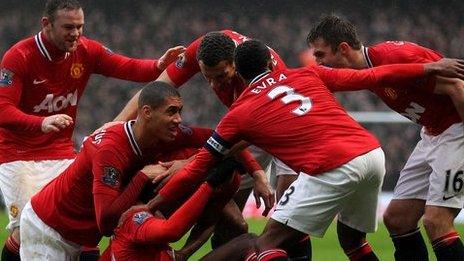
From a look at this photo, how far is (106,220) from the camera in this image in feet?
26.9

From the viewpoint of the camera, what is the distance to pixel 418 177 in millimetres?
9242

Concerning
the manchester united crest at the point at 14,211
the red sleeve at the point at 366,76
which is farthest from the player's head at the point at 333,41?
the manchester united crest at the point at 14,211

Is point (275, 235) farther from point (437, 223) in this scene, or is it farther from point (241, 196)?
point (241, 196)

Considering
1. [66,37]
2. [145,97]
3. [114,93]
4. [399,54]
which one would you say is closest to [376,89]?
[399,54]

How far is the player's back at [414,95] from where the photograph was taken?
882 centimetres

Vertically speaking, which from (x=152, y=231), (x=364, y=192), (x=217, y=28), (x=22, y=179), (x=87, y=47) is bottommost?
(x=217, y=28)

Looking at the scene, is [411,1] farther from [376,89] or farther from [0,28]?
[376,89]

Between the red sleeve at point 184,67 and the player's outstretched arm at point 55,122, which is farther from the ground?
the red sleeve at point 184,67

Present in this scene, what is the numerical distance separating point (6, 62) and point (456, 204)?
3391mm

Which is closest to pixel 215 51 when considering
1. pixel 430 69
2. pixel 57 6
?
pixel 430 69

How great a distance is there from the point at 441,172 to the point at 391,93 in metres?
0.63

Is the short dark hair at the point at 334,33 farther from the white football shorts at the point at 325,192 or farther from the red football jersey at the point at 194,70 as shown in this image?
the white football shorts at the point at 325,192

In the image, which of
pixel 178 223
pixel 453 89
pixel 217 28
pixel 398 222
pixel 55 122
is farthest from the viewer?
pixel 217 28

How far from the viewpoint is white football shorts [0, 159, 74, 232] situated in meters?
9.85
